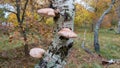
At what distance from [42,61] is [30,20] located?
6689mm

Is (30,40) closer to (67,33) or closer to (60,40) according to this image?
(60,40)

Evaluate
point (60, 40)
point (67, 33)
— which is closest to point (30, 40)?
point (60, 40)

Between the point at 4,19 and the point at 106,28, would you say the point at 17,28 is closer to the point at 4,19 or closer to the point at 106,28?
the point at 4,19

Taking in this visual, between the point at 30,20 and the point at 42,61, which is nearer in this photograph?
the point at 42,61

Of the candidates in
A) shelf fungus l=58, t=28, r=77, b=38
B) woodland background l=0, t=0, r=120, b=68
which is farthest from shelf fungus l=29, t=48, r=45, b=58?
woodland background l=0, t=0, r=120, b=68

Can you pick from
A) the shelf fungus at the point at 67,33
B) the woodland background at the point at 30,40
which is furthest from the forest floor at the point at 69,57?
the shelf fungus at the point at 67,33

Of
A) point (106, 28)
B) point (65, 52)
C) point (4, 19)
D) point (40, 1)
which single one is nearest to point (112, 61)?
point (40, 1)

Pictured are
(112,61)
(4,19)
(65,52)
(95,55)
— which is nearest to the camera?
(65,52)

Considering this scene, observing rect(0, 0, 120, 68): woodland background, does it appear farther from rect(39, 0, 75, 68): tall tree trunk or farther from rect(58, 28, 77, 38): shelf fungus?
rect(58, 28, 77, 38): shelf fungus

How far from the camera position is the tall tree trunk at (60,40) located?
366 cm

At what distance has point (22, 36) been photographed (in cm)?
1080

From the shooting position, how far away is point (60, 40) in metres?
3.68

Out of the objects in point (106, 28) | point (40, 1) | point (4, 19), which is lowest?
point (106, 28)

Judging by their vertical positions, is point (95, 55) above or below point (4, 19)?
below
